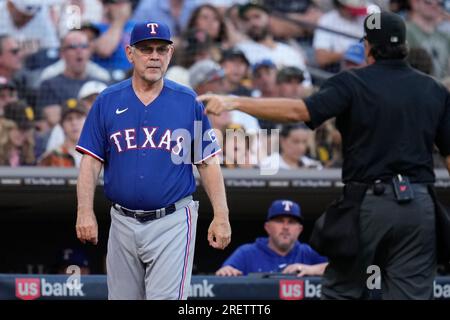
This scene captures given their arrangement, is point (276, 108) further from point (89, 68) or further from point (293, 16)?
point (293, 16)

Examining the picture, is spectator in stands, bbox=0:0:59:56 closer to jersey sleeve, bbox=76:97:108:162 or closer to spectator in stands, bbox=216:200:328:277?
spectator in stands, bbox=216:200:328:277

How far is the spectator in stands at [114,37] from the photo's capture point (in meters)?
8.66

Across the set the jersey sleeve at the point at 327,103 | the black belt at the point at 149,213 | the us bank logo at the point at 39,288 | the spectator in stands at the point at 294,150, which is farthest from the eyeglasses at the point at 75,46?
the jersey sleeve at the point at 327,103

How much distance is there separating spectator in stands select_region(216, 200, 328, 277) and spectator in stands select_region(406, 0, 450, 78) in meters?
2.15

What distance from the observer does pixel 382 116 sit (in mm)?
4180

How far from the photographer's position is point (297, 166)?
26.2ft

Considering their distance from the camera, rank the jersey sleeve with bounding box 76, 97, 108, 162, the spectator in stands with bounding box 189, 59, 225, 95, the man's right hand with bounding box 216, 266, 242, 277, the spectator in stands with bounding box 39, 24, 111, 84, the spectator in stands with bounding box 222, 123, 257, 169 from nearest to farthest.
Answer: the jersey sleeve with bounding box 76, 97, 108, 162 → the man's right hand with bounding box 216, 266, 242, 277 → the spectator in stands with bounding box 222, 123, 257, 169 → the spectator in stands with bounding box 189, 59, 225, 95 → the spectator in stands with bounding box 39, 24, 111, 84

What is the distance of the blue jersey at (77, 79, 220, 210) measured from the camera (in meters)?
4.49

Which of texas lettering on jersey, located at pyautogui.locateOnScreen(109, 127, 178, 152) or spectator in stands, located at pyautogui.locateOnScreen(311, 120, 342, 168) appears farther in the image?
spectator in stands, located at pyautogui.locateOnScreen(311, 120, 342, 168)

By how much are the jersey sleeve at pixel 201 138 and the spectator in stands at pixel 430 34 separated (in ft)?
14.3

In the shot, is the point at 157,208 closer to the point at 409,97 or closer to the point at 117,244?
the point at 117,244

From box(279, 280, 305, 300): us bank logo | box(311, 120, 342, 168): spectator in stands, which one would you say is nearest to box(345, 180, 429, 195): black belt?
box(279, 280, 305, 300): us bank logo

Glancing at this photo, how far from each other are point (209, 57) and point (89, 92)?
3.72 feet
